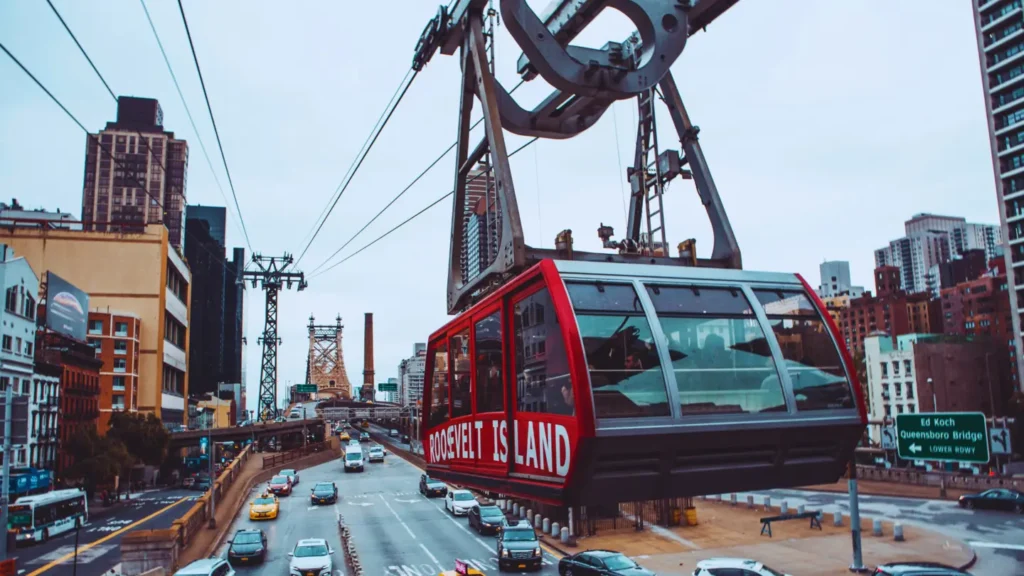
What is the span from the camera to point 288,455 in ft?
231

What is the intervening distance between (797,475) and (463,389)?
460 centimetres

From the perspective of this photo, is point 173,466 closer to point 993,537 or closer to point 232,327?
point 993,537

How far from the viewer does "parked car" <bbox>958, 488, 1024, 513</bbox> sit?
3991cm

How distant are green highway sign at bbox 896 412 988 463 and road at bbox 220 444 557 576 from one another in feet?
44.1

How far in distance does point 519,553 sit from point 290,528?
16.8 m

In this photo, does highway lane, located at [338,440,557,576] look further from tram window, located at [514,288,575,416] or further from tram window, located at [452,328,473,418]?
tram window, located at [514,288,575,416]

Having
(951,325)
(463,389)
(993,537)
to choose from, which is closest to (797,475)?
(463,389)

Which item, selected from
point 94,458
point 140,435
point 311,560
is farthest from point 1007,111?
point 94,458

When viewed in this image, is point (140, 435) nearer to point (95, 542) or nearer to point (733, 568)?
point (95, 542)

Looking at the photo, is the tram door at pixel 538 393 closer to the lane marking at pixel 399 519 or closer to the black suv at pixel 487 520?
the black suv at pixel 487 520

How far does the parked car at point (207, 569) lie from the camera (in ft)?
77.7

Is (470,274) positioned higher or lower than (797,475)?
higher

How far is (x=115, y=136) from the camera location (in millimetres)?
181000

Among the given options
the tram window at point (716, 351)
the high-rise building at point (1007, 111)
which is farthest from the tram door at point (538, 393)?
the high-rise building at point (1007, 111)
